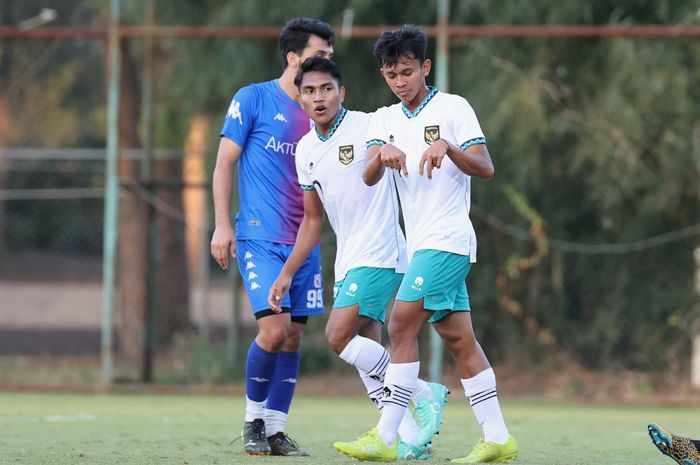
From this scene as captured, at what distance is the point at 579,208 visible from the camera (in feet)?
39.8

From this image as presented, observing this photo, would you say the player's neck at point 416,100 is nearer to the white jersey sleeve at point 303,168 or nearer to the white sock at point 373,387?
the white jersey sleeve at point 303,168

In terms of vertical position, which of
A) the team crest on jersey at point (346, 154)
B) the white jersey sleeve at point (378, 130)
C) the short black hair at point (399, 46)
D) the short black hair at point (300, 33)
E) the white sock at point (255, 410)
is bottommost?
the white sock at point (255, 410)

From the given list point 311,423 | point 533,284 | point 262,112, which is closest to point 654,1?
point 533,284

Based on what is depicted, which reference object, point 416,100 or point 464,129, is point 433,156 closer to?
point 464,129

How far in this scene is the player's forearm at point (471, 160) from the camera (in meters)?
5.62

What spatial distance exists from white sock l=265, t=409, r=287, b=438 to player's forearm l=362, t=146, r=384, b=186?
4.91 feet

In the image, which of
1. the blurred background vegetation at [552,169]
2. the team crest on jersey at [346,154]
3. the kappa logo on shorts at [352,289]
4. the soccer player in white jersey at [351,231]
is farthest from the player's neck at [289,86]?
the blurred background vegetation at [552,169]

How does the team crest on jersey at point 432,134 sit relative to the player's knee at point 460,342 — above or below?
above

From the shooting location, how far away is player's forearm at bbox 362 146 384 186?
584cm

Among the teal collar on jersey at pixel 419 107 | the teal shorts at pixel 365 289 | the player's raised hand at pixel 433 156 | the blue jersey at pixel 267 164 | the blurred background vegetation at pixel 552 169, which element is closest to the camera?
the player's raised hand at pixel 433 156

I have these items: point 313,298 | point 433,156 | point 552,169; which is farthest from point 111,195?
point 433,156

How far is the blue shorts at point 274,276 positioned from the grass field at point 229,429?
76cm

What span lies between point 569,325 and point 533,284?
1.69 feet

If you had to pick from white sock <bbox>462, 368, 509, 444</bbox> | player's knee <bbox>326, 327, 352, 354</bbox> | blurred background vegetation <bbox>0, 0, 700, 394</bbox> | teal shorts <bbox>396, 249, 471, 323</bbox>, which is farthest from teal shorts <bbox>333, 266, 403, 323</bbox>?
blurred background vegetation <bbox>0, 0, 700, 394</bbox>
